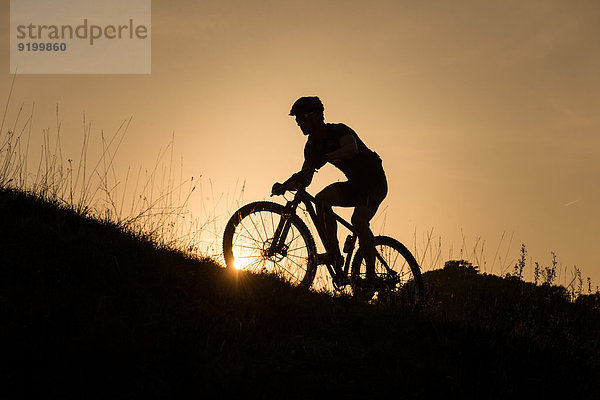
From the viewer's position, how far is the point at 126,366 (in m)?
3.62

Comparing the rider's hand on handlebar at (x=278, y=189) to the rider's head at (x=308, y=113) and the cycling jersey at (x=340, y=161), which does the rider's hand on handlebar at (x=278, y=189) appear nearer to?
the cycling jersey at (x=340, y=161)

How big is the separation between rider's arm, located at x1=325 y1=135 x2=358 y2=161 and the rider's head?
412mm

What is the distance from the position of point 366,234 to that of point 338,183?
78cm

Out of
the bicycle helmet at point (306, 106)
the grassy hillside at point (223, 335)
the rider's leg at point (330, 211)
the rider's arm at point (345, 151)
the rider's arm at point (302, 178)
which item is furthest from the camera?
the rider's leg at point (330, 211)

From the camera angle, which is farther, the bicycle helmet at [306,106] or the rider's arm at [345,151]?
the bicycle helmet at [306,106]

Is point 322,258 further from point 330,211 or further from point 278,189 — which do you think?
point 278,189

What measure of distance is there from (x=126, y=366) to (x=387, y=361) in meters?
2.10

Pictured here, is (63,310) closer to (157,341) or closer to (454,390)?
(157,341)

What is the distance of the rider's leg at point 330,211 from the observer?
23.6 ft

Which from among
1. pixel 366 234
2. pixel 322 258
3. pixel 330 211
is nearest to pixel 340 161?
pixel 330 211

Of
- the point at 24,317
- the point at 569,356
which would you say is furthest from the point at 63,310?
the point at 569,356

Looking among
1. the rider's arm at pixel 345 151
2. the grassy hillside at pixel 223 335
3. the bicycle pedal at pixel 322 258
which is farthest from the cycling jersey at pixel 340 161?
the grassy hillside at pixel 223 335

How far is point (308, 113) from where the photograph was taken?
23.0ft

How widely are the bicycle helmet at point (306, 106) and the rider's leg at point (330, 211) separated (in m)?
1.06
